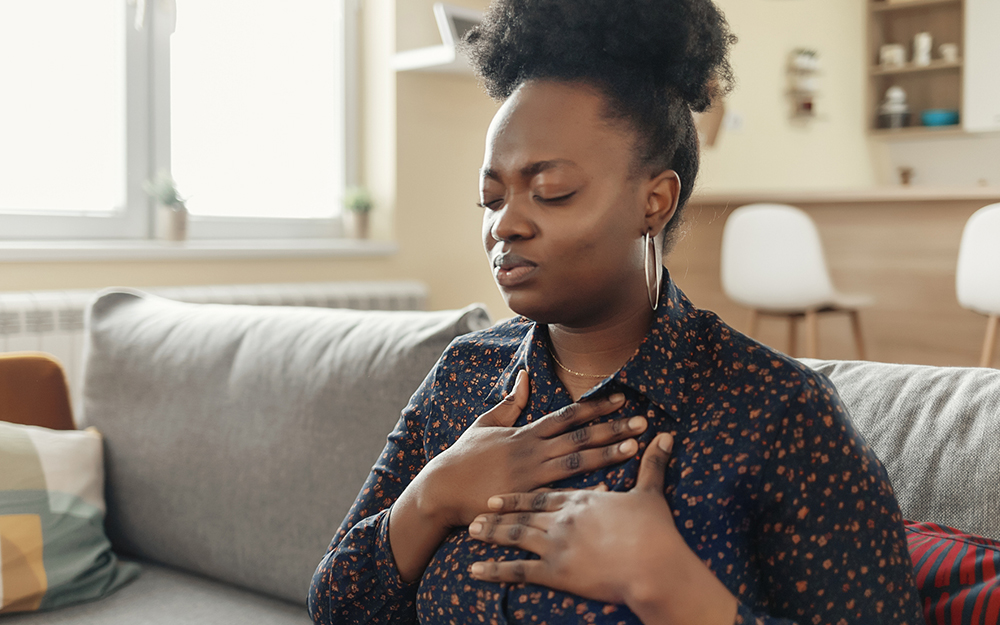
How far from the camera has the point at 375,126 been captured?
362 centimetres

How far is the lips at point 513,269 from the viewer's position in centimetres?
80

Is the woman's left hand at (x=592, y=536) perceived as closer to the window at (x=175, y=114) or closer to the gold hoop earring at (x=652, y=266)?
the gold hoop earring at (x=652, y=266)

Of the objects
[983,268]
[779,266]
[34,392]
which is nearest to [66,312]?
[34,392]

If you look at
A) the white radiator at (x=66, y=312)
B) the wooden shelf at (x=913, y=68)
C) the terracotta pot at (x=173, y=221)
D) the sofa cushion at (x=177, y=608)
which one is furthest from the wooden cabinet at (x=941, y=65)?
the sofa cushion at (x=177, y=608)

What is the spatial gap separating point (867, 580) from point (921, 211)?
3.23 m

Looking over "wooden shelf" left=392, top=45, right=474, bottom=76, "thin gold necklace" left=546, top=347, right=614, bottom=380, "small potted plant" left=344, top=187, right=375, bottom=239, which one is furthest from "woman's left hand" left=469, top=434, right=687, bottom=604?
"small potted plant" left=344, top=187, right=375, bottom=239

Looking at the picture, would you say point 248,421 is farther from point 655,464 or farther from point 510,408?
point 655,464

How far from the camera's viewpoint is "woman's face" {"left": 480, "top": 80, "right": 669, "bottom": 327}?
2.60 feet

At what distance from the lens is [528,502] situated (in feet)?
2.69

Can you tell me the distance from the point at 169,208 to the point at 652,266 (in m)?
2.40

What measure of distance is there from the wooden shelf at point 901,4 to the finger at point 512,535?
5.88m

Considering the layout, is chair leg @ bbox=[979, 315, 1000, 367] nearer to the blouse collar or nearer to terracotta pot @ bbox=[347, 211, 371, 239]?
terracotta pot @ bbox=[347, 211, 371, 239]

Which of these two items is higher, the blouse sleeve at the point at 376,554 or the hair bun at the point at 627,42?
the hair bun at the point at 627,42

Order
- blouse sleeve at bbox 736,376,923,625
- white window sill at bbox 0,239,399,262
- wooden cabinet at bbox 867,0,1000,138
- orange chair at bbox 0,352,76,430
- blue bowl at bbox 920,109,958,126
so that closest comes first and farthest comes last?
1. blouse sleeve at bbox 736,376,923,625
2. orange chair at bbox 0,352,76,430
3. white window sill at bbox 0,239,399,262
4. wooden cabinet at bbox 867,0,1000,138
5. blue bowl at bbox 920,109,958,126
